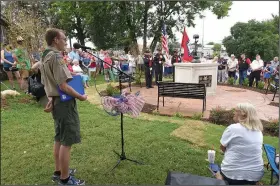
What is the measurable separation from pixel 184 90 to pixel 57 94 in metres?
5.08

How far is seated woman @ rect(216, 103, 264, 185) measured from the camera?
10.7ft

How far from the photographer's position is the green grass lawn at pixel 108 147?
155 inches

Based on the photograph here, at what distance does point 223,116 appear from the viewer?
22.7 ft

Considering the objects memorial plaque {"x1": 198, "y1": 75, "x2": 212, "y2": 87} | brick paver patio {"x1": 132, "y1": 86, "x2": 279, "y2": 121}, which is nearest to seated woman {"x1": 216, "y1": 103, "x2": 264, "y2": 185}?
brick paver patio {"x1": 132, "y1": 86, "x2": 279, "y2": 121}

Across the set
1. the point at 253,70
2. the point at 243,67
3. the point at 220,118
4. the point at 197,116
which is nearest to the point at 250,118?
the point at 220,118

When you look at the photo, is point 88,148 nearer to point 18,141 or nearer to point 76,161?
point 76,161

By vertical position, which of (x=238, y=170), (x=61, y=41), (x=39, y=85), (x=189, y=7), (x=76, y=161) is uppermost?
(x=189, y=7)

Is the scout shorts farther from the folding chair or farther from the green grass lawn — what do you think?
the folding chair

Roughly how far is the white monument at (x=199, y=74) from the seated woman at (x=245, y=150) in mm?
6800

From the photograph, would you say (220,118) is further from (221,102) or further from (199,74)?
(199,74)

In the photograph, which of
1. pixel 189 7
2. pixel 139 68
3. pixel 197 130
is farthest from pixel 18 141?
pixel 189 7

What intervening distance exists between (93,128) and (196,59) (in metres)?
6.36

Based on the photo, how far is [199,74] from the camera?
33.6ft

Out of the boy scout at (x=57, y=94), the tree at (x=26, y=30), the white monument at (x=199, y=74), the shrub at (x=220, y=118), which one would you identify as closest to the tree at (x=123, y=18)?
the tree at (x=26, y=30)
